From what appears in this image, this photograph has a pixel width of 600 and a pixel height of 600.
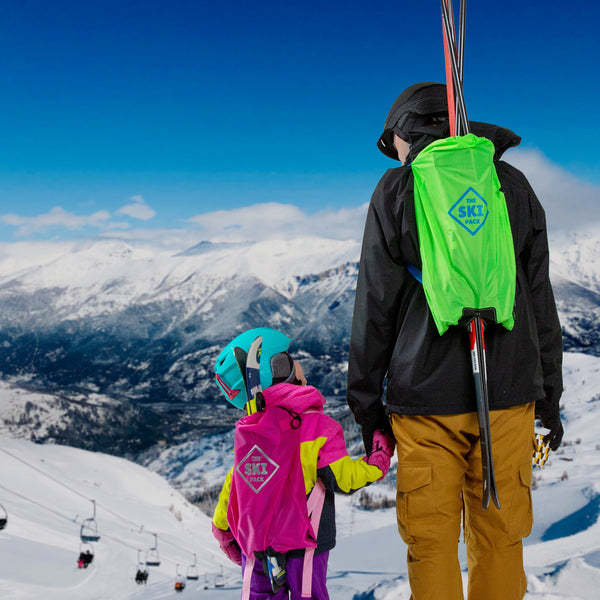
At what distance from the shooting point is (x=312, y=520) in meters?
1.62

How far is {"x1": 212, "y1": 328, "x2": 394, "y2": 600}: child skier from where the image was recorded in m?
1.57

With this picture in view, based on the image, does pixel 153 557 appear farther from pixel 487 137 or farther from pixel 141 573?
pixel 487 137

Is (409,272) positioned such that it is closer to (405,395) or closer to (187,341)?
(405,395)

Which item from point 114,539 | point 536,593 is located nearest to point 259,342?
point 536,593

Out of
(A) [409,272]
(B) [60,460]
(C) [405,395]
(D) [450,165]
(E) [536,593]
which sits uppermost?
(D) [450,165]

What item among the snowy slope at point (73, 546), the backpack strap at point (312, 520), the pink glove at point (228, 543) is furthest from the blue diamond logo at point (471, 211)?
the snowy slope at point (73, 546)

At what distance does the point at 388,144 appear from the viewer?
182 cm

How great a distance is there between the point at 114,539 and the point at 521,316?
673cm

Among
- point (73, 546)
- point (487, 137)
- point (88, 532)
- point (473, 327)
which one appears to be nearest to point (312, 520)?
point (473, 327)

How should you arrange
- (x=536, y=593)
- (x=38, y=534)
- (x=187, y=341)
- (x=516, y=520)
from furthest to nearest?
1. (x=187, y=341)
2. (x=38, y=534)
3. (x=536, y=593)
4. (x=516, y=520)

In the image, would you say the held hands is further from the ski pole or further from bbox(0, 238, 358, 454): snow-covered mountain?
bbox(0, 238, 358, 454): snow-covered mountain

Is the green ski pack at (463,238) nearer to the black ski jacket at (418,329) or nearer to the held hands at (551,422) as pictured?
the black ski jacket at (418,329)

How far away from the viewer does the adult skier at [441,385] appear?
1.46m

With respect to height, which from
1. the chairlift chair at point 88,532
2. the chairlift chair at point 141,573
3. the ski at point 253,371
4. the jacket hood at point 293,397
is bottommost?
the chairlift chair at point 141,573
